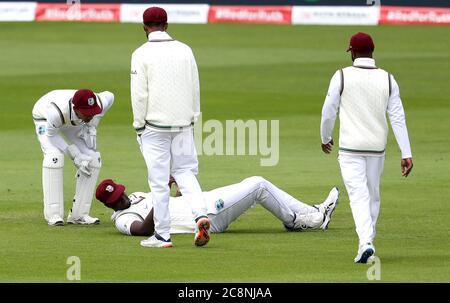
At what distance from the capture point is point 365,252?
1049 cm

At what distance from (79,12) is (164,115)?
33.2 m

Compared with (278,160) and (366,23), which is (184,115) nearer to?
(278,160)

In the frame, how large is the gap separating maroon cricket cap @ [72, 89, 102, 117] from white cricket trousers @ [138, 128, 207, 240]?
145cm

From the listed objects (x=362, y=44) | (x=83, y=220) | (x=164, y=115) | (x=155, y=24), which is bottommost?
(x=83, y=220)

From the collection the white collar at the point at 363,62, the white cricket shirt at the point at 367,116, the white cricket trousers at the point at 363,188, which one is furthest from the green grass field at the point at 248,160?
the white collar at the point at 363,62

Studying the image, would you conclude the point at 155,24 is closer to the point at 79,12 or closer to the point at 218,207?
the point at 218,207

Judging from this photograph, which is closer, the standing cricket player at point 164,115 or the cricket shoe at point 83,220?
the standing cricket player at point 164,115

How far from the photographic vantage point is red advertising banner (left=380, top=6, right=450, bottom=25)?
3994 centimetres

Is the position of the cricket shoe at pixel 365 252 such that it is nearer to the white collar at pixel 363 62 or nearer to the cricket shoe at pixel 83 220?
the white collar at pixel 363 62

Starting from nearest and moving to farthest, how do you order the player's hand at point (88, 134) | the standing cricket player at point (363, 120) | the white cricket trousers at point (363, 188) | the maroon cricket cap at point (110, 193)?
the white cricket trousers at point (363, 188), the standing cricket player at point (363, 120), the maroon cricket cap at point (110, 193), the player's hand at point (88, 134)

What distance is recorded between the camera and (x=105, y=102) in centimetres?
1339

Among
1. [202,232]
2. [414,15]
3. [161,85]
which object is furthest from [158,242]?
[414,15]

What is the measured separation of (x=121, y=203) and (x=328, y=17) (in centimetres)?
2969

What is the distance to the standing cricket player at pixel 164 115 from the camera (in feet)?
37.1
